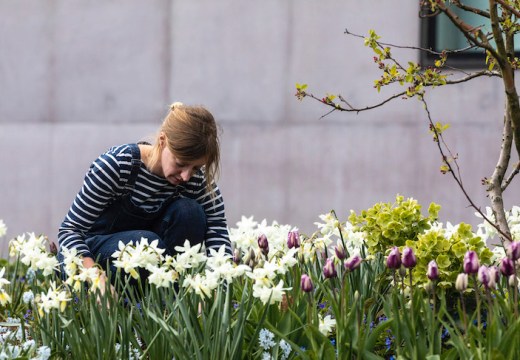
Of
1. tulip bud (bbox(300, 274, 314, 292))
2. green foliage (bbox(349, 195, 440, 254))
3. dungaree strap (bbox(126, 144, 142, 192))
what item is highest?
dungaree strap (bbox(126, 144, 142, 192))

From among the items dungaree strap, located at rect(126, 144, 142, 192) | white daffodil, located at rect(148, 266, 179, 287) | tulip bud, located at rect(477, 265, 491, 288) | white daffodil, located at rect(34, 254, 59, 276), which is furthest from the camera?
dungaree strap, located at rect(126, 144, 142, 192)

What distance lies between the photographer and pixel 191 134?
377 cm

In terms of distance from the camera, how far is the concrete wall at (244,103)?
7.33 meters

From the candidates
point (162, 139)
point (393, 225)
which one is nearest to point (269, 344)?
point (393, 225)

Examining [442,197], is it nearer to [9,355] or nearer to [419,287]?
[419,287]

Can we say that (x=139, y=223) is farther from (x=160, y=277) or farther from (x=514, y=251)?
(x=514, y=251)

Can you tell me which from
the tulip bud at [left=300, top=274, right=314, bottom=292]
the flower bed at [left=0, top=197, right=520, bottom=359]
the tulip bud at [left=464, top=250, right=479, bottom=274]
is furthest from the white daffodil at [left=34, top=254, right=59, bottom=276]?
the tulip bud at [left=464, top=250, right=479, bottom=274]

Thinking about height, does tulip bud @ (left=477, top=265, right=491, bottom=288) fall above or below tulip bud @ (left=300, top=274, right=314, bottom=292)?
above

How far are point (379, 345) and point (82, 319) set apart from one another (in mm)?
1008

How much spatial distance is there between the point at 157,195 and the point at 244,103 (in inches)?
132

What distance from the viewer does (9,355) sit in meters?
3.13

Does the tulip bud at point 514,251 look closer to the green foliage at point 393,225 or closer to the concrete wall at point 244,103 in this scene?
the green foliage at point 393,225

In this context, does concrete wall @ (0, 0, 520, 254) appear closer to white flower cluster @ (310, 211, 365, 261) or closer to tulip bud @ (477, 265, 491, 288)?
white flower cluster @ (310, 211, 365, 261)

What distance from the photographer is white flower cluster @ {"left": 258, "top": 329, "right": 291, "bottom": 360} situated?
311cm
